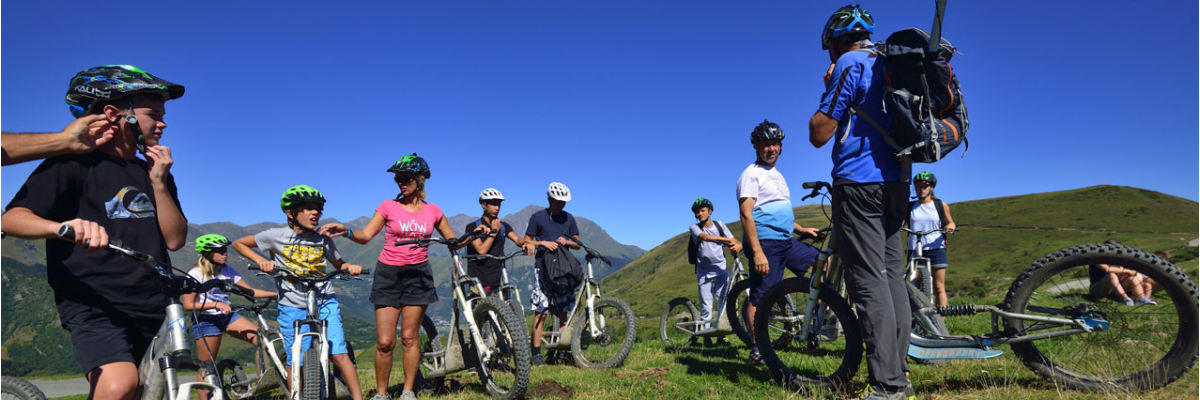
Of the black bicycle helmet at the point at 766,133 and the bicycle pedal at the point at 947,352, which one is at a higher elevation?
the black bicycle helmet at the point at 766,133

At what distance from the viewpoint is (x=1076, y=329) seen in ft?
13.9

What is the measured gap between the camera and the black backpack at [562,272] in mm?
8836

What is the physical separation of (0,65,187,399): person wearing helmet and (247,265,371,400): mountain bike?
216cm

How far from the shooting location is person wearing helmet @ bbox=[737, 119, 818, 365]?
6.53 m

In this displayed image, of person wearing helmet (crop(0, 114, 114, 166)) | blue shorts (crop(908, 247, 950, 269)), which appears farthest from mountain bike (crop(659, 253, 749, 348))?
person wearing helmet (crop(0, 114, 114, 166))

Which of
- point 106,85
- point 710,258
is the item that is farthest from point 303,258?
point 710,258

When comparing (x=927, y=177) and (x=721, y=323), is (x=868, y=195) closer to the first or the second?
(x=721, y=323)

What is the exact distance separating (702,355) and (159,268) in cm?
650

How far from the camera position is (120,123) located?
10.5ft

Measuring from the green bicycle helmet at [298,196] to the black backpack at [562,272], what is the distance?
321cm

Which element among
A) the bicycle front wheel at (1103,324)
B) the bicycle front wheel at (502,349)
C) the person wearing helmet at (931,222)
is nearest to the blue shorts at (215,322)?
the bicycle front wheel at (502,349)

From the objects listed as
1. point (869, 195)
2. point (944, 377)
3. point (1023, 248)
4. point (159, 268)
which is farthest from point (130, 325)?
point (1023, 248)

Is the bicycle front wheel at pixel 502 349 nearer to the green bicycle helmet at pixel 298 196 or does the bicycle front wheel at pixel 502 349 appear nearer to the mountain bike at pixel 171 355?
the green bicycle helmet at pixel 298 196

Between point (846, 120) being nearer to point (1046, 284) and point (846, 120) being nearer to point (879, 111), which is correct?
point (879, 111)
